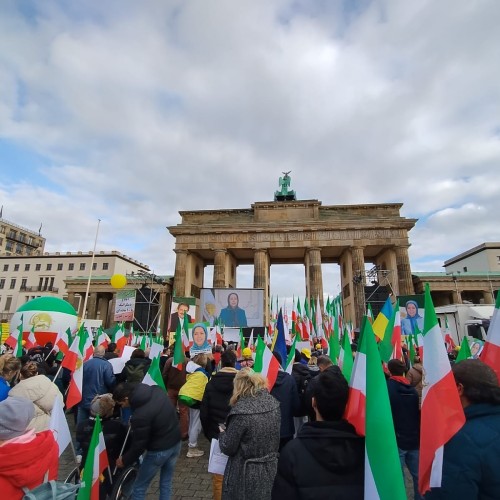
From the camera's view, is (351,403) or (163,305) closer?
(351,403)

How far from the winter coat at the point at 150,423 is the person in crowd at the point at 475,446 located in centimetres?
263

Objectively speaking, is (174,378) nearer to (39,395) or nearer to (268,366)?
(268,366)

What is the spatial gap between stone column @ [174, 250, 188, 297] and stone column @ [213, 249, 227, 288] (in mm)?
4064

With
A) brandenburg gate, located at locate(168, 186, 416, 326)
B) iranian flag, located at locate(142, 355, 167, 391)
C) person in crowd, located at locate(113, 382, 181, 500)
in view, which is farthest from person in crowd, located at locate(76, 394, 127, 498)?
brandenburg gate, located at locate(168, 186, 416, 326)

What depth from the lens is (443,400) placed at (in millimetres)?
2150

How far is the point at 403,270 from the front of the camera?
121ft

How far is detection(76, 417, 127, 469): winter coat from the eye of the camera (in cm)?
370

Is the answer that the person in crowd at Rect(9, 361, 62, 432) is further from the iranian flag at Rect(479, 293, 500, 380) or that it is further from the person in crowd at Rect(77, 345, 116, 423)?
the iranian flag at Rect(479, 293, 500, 380)

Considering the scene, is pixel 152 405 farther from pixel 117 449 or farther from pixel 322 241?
pixel 322 241

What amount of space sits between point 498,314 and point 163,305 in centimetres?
4503

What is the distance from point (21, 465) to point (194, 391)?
3.10 m

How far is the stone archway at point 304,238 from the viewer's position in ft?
124

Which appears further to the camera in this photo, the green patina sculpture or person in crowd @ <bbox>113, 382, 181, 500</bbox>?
the green patina sculpture

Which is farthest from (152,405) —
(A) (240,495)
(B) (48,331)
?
(B) (48,331)
